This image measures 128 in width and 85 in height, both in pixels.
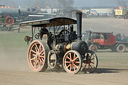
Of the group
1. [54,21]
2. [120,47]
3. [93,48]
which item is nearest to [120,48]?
[120,47]

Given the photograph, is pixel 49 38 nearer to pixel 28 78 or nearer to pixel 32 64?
pixel 32 64

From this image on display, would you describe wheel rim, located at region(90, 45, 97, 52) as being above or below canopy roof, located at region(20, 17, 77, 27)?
below

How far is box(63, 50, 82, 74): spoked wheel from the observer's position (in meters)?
9.70

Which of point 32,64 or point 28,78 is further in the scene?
point 32,64

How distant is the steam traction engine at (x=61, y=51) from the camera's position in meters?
10.1

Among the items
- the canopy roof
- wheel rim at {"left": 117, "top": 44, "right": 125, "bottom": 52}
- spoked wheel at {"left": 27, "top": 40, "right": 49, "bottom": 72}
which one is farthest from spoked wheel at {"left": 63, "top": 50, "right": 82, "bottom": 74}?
wheel rim at {"left": 117, "top": 44, "right": 125, "bottom": 52}

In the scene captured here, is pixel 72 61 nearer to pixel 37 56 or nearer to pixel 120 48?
pixel 37 56

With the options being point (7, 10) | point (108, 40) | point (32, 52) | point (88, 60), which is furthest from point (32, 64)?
point (7, 10)

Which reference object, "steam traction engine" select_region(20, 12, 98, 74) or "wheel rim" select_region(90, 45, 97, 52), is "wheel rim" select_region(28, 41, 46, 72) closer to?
"steam traction engine" select_region(20, 12, 98, 74)

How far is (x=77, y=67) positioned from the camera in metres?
9.70

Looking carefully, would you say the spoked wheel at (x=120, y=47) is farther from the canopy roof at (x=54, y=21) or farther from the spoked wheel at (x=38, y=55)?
the spoked wheel at (x=38, y=55)

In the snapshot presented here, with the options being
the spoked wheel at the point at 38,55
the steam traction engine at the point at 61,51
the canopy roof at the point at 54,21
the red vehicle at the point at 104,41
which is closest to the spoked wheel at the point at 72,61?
the steam traction engine at the point at 61,51

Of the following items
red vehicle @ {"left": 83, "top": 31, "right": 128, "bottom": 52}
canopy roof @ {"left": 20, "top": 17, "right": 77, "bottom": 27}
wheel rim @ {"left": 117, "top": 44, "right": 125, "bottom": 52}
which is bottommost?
wheel rim @ {"left": 117, "top": 44, "right": 125, "bottom": 52}

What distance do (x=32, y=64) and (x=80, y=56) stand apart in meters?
2.30
